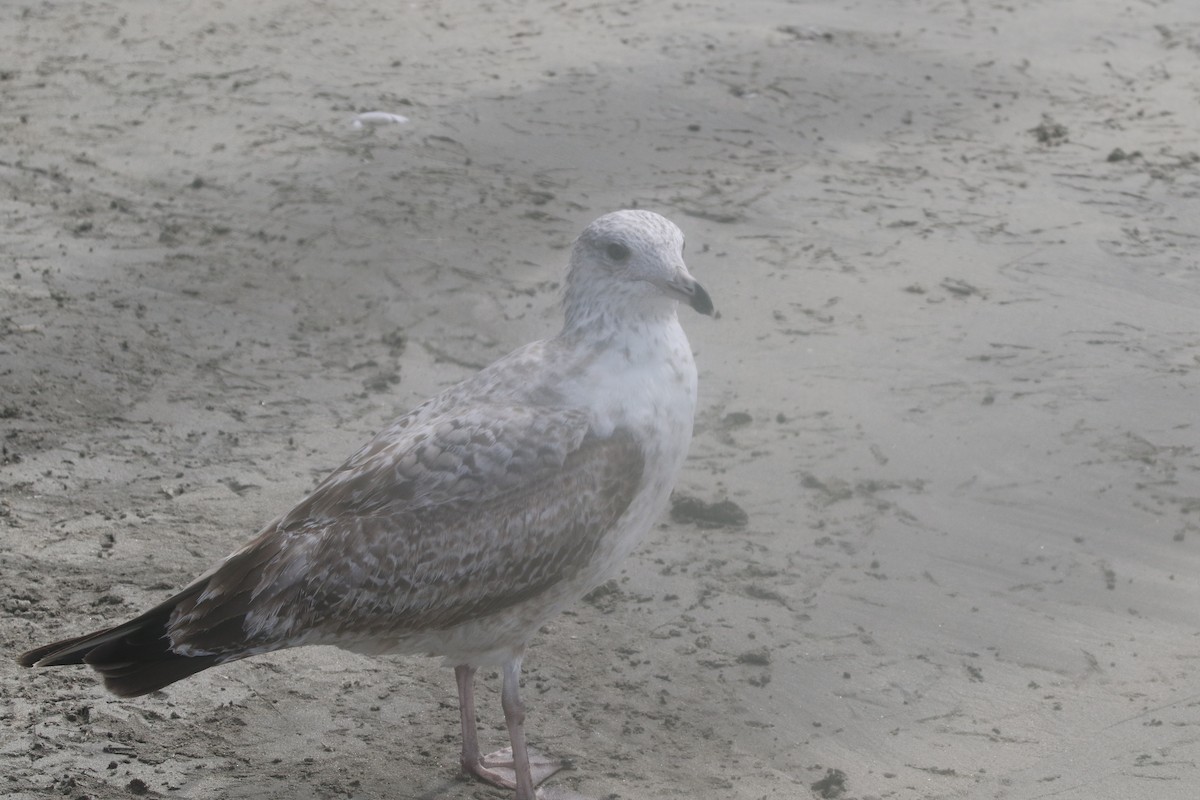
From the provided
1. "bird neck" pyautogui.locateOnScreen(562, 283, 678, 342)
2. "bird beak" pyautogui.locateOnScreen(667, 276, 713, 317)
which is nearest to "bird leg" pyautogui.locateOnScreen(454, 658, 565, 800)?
"bird neck" pyautogui.locateOnScreen(562, 283, 678, 342)

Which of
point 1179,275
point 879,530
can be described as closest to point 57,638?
point 879,530

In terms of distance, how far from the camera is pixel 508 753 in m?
4.43

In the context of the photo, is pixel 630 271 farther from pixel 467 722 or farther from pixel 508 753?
pixel 508 753

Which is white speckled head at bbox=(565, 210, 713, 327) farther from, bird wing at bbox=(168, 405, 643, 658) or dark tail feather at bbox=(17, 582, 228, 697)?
dark tail feather at bbox=(17, 582, 228, 697)

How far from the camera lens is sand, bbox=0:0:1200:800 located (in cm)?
438

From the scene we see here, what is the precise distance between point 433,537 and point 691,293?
983 millimetres

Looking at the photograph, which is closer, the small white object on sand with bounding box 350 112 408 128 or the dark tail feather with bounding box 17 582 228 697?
the dark tail feather with bounding box 17 582 228 697

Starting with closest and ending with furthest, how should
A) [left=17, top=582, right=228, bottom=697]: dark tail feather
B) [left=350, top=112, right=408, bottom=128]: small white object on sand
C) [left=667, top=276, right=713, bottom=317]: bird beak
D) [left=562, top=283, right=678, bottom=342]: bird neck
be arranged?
[left=17, top=582, right=228, bottom=697]: dark tail feather, [left=667, top=276, right=713, bottom=317]: bird beak, [left=562, top=283, right=678, bottom=342]: bird neck, [left=350, top=112, right=408, bottom=128]: small white object on sand

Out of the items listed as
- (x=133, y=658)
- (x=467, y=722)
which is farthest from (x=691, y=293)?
(x=133, y=658)

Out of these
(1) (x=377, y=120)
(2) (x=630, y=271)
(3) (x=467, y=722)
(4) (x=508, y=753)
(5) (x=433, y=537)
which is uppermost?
(2) (x=630, y=271)

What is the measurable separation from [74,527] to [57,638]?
0.70 metres

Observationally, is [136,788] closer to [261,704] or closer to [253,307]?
[261,704]

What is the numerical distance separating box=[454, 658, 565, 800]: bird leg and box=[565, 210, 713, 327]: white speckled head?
1.08 m

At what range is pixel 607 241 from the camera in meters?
4.17
